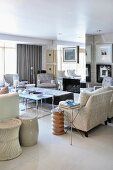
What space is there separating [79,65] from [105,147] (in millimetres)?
8332

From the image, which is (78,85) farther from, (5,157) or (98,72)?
(5,157)

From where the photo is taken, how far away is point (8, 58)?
9.09 m

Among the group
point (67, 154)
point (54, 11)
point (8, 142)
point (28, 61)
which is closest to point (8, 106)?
point (8, 142)

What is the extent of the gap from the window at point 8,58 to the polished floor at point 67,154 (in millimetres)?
5449

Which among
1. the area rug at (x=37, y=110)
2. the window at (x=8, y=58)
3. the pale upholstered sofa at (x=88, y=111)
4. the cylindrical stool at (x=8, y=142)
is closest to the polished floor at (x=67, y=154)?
the cylindrical stool at (x=8, y=142)

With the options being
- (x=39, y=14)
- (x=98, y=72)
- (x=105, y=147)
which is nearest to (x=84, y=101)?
(x=105, y=147)

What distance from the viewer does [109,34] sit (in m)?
7.55

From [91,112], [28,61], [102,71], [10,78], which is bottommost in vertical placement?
[91,112]

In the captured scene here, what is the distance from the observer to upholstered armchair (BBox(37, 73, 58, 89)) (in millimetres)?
8258

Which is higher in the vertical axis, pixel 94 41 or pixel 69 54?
pixel 94 41

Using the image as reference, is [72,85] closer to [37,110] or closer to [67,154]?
[37,110]

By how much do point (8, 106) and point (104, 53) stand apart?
→ 5.25 m

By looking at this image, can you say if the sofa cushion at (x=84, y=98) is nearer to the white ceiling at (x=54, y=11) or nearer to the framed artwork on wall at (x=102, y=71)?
the white ceiling at (x=54, y=11)

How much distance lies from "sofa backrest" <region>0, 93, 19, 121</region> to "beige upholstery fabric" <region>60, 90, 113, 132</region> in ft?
3.68
